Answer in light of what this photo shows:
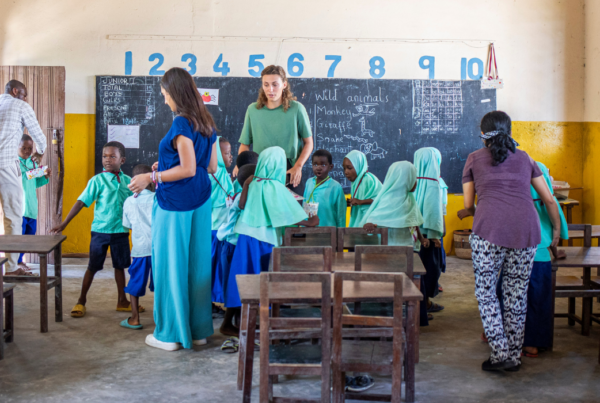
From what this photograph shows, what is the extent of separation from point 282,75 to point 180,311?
5.77 ft

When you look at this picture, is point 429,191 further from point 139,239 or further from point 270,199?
point 139,239

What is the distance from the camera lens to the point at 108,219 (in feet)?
13.9

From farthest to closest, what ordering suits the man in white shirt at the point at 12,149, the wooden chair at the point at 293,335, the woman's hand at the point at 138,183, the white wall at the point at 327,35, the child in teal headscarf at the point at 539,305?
the white wall at the point at 327,35 < the man in white shirt at the point at 12,149 < the child in teal headscarf at the point at 539,305 < the woman's hand at the point at 138,183 < the wooden chair at the point at 293,335

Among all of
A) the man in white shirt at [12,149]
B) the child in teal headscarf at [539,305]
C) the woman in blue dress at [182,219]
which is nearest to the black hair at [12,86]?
the man in white shirt at [12,149]

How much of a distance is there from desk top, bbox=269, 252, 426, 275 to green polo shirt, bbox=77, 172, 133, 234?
5.44 ft

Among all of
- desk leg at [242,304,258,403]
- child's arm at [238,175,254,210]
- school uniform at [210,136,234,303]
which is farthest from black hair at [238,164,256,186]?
desk leg at [242,304,258,403]

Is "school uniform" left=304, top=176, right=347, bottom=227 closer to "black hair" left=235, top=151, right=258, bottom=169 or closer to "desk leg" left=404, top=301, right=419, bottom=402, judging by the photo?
"black hair" left=235, top=151, right=258, bottom=169

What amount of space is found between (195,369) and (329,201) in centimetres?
181

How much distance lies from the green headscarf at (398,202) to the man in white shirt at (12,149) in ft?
10.5

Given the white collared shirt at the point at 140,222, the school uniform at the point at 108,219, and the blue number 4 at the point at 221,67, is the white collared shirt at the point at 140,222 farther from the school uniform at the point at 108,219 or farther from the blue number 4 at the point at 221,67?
the blue number 4 at the point at 221,67

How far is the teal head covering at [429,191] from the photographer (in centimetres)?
445

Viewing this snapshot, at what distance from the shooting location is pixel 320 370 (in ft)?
7.48

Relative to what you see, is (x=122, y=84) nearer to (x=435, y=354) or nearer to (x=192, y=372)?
(x=192, y=372)

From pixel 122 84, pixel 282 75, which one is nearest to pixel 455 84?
pixel 282 75
